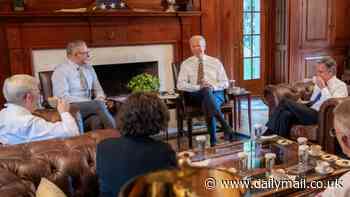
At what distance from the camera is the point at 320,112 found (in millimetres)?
3248

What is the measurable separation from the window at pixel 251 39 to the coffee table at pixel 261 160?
390cm

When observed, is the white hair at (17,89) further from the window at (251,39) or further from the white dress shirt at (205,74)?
the window at (251,39)

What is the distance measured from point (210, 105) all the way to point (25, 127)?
216cm

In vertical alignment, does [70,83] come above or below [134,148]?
above

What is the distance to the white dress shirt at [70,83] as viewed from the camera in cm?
364

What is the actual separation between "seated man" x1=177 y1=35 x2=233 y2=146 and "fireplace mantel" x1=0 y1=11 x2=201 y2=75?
Result: 1097 mm

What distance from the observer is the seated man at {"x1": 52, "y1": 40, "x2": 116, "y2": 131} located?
3.56 metres

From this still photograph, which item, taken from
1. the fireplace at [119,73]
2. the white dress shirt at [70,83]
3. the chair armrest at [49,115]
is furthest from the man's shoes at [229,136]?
the chair armrest at [49,115]

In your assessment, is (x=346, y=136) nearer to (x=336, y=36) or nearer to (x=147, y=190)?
(x=147, y=190)

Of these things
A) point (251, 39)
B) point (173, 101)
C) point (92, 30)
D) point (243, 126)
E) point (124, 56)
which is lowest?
point (243, 126)

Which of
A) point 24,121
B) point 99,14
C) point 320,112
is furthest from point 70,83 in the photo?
point 320,112

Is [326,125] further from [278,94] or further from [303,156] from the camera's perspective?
[303,156]

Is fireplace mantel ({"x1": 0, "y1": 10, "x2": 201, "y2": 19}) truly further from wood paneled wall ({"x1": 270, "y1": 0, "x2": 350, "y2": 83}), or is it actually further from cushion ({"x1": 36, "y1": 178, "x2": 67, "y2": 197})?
cushion ({"x1": 36, "y1": 178, "x2": 67, "y2": 197})

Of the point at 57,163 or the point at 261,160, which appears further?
the point at 261,160
